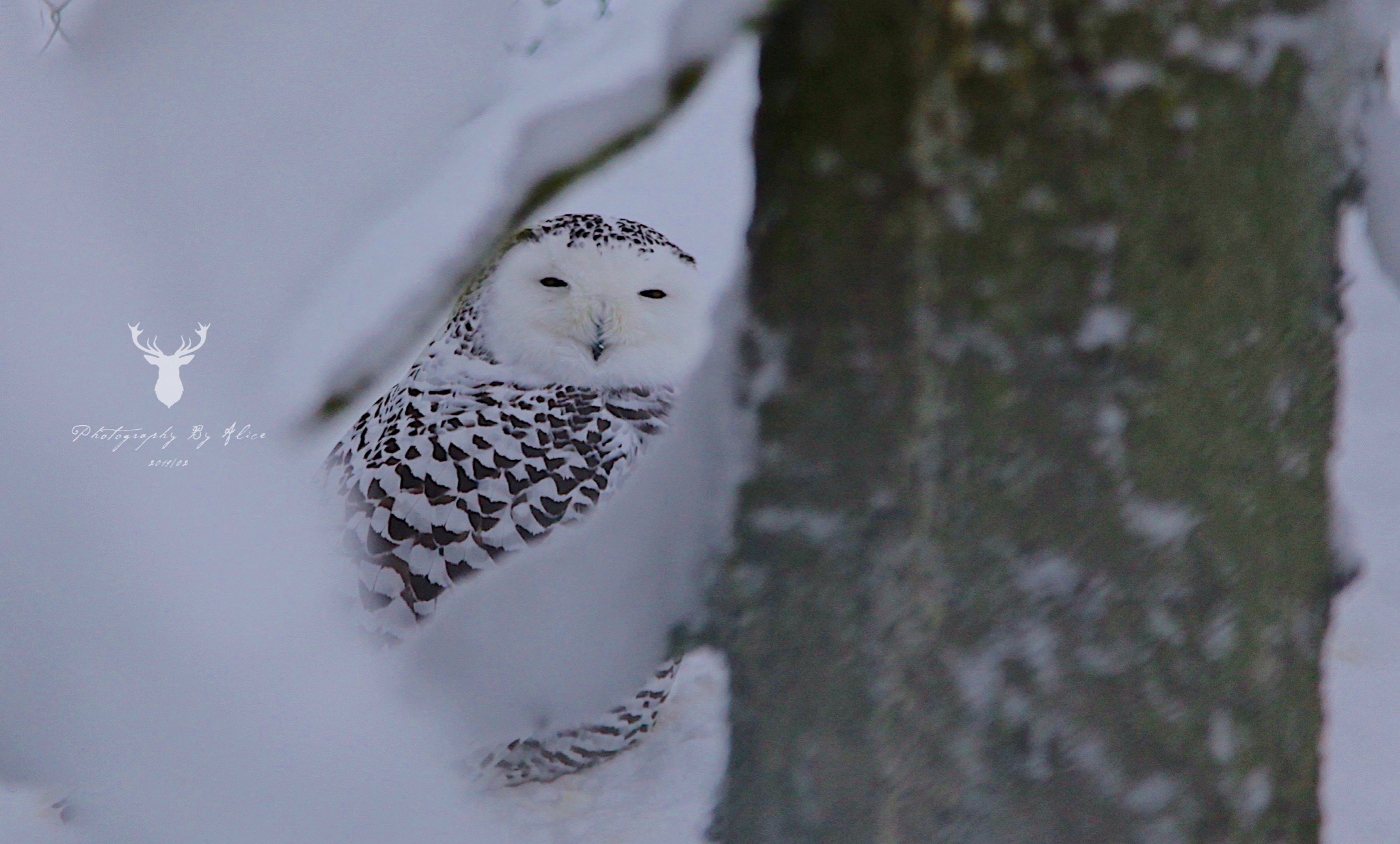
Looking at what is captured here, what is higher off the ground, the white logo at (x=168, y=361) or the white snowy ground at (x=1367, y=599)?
the white logo at (x=168, y=361)

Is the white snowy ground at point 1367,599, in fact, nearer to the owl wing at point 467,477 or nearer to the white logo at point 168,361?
the white logo at point 168,361

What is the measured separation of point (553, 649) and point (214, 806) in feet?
0.82

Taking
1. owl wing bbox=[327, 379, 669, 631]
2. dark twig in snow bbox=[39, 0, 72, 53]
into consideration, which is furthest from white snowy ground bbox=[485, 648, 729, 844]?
dark twig in snow bbox=[39, 0, 72, 53]

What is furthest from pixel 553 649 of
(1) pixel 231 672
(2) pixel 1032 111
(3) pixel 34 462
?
(2) pixel 1032 111

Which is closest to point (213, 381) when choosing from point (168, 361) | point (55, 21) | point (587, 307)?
point (168, 361)

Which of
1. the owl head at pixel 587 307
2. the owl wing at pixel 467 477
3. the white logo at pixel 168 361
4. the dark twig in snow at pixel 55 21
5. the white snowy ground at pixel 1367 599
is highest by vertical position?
the dark twig in snow at pixel 55 21

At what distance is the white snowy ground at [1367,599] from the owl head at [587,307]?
0.90 metres

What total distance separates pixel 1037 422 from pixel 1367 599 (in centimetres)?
135

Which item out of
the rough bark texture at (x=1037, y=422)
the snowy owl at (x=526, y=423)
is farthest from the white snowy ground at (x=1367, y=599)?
the snowy owl at (x=526, y=423)

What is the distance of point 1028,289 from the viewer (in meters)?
0.60

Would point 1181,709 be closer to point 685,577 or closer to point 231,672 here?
point 685,577

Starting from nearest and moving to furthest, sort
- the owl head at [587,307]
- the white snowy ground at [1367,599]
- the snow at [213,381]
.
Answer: the snow at [213,381]
the white snowy ground at [1367,599]
the owl head at [587,307]

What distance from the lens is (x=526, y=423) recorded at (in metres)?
1.44

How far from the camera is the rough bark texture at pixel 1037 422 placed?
59 centimetres
